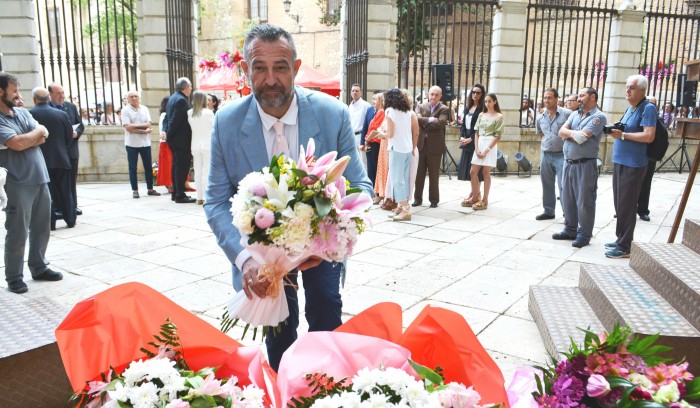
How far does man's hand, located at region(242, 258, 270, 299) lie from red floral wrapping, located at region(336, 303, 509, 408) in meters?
0.56

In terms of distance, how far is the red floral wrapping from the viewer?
1.43 meters

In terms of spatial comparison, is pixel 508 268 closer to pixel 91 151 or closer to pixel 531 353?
pixel 531 353

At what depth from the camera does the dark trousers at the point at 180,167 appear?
30.4 ft

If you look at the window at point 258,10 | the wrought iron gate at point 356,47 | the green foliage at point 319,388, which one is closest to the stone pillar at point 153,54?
the wrought iron gate at point 356,47

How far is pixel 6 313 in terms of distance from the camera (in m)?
2.60

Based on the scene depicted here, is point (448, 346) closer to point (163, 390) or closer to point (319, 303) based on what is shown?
point (163, 390)

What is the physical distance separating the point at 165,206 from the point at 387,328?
26.8 feet

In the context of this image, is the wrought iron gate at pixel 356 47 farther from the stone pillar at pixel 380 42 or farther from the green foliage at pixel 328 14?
the green foliage at pixel 328 14

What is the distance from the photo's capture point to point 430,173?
8875mm

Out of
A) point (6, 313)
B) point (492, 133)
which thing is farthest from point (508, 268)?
point (6, 313)

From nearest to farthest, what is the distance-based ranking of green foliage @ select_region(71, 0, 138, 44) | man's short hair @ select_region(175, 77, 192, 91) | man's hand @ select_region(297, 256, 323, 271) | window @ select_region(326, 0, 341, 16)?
1. man's hand @ select_region(297, 256, 323, 271)
2. man's short hair @ select_region(175, 77, 192, 91)
3. green foliage @ select_region(71, 0, 138, 44)
4. window @ select_region(326, 0, 341, 16)

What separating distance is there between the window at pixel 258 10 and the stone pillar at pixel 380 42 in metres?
23.8

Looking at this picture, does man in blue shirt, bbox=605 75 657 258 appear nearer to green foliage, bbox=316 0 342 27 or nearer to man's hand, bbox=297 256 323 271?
man's hand, bbox=297 256 323 271

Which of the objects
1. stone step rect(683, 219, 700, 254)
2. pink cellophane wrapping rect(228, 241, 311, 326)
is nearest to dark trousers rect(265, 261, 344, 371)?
pink cellophane wrapping rect(228, 241, 311, 326)
